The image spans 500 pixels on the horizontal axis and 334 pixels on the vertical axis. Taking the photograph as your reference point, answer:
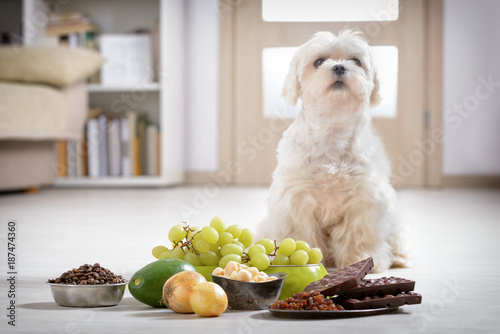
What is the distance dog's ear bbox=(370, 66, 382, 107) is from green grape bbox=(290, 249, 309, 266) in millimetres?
688

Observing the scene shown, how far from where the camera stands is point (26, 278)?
5.18ft

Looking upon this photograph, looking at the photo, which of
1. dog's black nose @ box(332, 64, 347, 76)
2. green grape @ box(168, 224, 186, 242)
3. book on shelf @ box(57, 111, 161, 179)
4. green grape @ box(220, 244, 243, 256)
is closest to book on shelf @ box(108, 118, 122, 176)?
book on shelf @ box(57, 111, 161, 179)

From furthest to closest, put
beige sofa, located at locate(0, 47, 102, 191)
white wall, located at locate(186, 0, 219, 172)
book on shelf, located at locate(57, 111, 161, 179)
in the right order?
white wall, located at locate(186, 0, 219, 172), book on shelf, located at locate(57, 111, 161, 179), beige sofa, located at locate(0, 47, 102, 191)

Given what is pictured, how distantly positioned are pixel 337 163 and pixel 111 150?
142 inches

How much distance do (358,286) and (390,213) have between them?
2.19ft

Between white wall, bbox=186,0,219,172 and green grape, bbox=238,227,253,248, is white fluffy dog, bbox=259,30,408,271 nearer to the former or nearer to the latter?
green grape, bbox=238,227,253,248

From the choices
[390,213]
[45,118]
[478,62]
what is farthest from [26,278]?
[478,62]

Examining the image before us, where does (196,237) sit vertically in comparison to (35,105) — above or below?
below

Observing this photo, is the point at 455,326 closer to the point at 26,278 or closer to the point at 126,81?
the point at 26,278

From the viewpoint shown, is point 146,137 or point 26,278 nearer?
point 26,278

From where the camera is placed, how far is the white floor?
1119 millimetres

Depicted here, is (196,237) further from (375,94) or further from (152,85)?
(152,85)

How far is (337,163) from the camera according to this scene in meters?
1.76

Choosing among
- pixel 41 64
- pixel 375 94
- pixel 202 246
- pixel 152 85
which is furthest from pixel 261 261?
pixel 152 85
